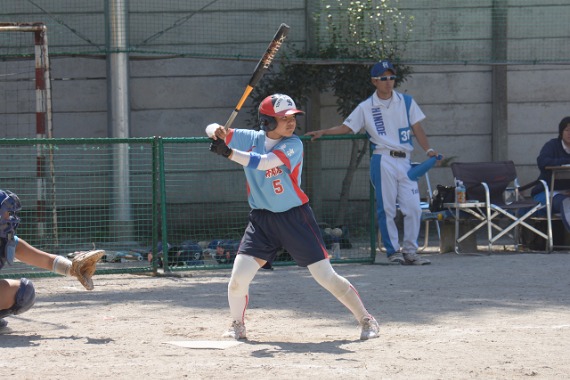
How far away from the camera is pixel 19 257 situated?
695 centimetres

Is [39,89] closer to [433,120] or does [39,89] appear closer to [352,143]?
[352,143]

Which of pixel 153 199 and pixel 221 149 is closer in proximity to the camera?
pixel 221 149

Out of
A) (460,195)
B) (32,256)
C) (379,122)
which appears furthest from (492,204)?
(32,256)

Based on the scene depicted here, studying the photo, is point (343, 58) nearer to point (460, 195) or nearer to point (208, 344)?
point (460, 195)

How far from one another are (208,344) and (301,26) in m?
8.27

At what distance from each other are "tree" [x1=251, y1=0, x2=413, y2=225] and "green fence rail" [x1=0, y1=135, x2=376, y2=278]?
1.15 meters

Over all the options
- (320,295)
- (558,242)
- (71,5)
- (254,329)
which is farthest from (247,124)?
(254,329)

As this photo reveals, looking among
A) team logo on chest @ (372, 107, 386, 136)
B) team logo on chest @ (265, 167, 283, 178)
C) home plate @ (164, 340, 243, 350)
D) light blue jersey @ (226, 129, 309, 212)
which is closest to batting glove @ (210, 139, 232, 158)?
light blue jersey @ (226, 129, 309, 212)

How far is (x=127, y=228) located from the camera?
10914mm

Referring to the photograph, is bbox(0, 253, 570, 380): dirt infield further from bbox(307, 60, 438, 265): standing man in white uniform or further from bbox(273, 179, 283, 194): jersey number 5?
bbox(273, 179, 283, 194): jersey number 5

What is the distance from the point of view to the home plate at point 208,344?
637cm

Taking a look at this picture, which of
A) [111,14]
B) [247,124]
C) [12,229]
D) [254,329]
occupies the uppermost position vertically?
[111,14]

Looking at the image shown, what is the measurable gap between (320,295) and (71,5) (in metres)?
7.20

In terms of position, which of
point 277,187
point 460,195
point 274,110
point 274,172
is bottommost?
point 460,195
